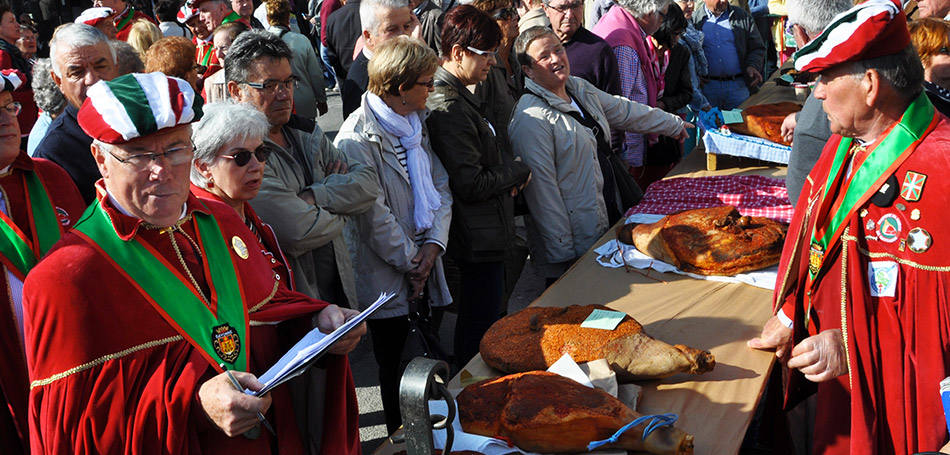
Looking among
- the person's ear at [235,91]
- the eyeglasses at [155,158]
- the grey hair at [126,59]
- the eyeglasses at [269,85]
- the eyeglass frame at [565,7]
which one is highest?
the eyeglasses at [155,158]

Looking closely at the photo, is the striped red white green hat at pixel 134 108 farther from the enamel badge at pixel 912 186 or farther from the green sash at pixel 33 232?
the enamel badge at pixel 912 186

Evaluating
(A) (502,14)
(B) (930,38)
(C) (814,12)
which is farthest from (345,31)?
(B) (930,38)

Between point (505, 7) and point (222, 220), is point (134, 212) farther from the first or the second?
point (505, 7)

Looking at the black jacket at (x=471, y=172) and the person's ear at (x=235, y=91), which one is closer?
the person's ear at (x=235, y=91)

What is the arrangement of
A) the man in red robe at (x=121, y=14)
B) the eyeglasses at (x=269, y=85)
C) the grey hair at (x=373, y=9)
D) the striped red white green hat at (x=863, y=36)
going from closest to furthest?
the striped red white green hat at (x=863, y=36) → the eyeglasses at (x=269, y=85) → the grey hair at (x=373, y=9) → the man in red robe at (x=121, y=14)

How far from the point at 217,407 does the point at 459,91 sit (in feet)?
8.08

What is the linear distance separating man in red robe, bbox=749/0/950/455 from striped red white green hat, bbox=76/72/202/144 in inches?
73.7

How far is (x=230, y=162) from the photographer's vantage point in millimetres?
2795

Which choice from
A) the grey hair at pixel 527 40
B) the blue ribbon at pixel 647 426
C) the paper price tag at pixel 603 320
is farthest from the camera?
the grey hair at pixel 527 40

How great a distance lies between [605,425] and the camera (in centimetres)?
245

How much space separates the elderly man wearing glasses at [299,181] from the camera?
3.30 m

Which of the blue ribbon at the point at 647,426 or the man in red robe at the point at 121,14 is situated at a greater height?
the blue ribbon at the point at 647,426

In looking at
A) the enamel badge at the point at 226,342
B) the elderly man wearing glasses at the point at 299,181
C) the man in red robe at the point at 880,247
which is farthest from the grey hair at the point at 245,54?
the man in red robe at the point at 880,247

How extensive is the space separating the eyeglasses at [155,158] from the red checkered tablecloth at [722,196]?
115 inches
